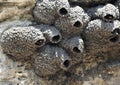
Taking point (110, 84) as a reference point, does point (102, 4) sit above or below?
above

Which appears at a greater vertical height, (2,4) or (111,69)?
(2,4)

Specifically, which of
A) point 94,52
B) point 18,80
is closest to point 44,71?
point 18,80

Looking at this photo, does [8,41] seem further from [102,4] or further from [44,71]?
[102,4]

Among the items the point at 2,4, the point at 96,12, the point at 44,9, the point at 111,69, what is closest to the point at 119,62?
the point at 111,69

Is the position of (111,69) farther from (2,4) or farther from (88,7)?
(2,4)

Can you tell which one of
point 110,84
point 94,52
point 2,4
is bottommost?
point 110,84

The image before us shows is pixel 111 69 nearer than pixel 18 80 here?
No
